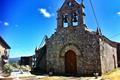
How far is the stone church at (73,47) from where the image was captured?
70.1 feet

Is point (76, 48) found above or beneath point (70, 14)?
beneath

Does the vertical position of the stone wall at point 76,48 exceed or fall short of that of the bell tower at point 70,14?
it falls short

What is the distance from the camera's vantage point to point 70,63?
2292 cm

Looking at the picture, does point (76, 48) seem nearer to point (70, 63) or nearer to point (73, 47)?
point (73, 47)

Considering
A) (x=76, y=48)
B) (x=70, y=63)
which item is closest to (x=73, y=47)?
(x=76, y=48)

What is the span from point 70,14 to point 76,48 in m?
4.20

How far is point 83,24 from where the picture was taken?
22.4 meters

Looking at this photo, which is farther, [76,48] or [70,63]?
[70,63]

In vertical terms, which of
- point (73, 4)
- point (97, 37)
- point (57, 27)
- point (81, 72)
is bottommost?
point (81, 72)

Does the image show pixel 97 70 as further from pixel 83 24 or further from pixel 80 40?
pixel 83 24

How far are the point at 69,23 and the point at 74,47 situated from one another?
9.82 feet

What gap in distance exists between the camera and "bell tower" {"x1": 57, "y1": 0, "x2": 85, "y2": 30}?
22.9m

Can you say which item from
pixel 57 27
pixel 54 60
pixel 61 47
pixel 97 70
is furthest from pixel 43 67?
pixel 97 70

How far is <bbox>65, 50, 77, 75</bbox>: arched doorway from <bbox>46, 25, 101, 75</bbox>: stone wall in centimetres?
A: 37
